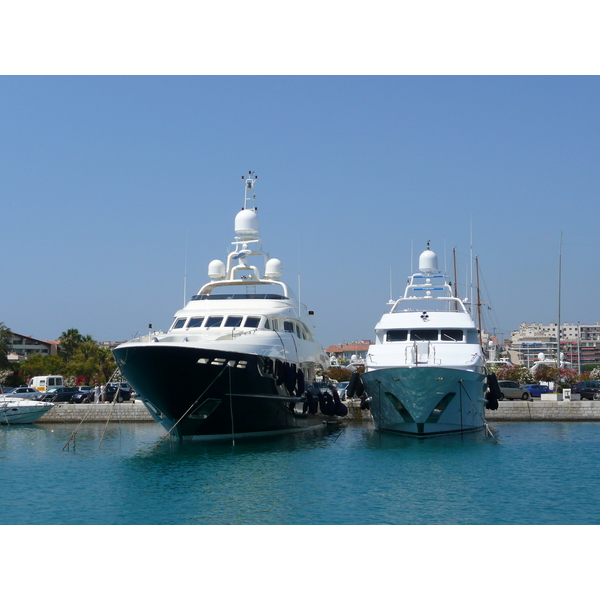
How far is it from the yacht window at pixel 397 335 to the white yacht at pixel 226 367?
4216mm

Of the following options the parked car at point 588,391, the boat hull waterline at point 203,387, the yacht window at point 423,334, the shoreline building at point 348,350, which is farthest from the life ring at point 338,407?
the shoreline building at point 348,350

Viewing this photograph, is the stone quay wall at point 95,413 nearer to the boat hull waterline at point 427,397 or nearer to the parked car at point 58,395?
the parked car at point 58,395

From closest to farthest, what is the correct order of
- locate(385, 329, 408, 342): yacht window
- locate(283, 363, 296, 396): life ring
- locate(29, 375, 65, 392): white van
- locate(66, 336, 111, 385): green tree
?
locate(283, 363, 296, 396): life ring
locate(385, 329, 408, 342): yacht window
locate(29, 375, 65, 392): white van
locate(66, 336, 111, 385): green tree

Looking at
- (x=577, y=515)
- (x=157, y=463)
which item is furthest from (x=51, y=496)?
(x=577, y=515)

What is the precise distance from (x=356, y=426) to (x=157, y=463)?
51.0ft

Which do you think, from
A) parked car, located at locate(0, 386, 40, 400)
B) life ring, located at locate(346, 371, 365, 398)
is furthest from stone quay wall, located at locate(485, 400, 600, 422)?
parked car, located at locate(0, 386, 40, 400)

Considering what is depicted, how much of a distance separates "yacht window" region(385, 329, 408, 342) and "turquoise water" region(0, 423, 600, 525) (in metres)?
4.24

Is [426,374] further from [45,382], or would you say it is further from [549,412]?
[45,382]

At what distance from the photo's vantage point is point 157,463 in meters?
24.3

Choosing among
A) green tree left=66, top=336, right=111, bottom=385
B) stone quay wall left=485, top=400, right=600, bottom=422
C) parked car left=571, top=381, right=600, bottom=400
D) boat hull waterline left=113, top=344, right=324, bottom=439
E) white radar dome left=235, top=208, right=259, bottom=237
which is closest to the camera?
boat hull waterline left=113, top=344, right=324, bottom=439

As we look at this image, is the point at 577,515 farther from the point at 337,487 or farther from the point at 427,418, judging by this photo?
the point at 427,418

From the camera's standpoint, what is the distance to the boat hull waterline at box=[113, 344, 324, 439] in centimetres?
2536

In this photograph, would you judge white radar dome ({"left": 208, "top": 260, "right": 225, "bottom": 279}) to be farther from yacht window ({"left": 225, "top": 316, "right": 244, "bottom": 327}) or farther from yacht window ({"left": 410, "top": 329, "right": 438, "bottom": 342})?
yacht window ({"left": 410, "top": 329, "right": 438, "bottom": 342})

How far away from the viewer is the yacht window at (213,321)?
98.1 feet
